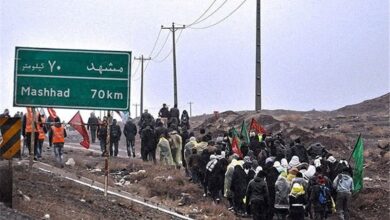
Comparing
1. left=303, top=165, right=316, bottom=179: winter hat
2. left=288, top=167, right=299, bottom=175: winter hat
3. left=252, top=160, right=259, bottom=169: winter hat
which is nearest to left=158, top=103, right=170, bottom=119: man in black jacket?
left=252, top=160, right=259, bottom=169: winter hat

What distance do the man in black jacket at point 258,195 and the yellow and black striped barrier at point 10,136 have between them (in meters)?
5.99

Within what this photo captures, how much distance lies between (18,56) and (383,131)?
26249mm

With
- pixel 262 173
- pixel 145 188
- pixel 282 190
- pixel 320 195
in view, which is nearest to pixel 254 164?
pixel 320 195

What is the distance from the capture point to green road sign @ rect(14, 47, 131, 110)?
51.7 feet

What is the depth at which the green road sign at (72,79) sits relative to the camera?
15.8 metres

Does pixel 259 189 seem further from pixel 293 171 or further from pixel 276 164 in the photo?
pixel 276 164

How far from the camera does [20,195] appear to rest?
13516 millimetres

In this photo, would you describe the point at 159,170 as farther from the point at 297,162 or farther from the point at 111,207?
the point at 111,207

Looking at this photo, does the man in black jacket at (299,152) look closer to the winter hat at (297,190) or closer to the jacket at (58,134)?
the winter hat at (297,190)

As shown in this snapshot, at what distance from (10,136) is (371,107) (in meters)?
50.4

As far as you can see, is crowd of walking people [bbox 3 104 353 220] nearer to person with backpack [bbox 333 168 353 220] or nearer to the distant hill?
person with backpack [bbox 333 168 353 220]

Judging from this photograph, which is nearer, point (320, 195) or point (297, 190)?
point (297, 190)

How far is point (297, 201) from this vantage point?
639 inches

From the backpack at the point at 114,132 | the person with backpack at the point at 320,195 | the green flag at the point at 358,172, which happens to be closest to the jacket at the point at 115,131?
the backpack at the point at 114,132
